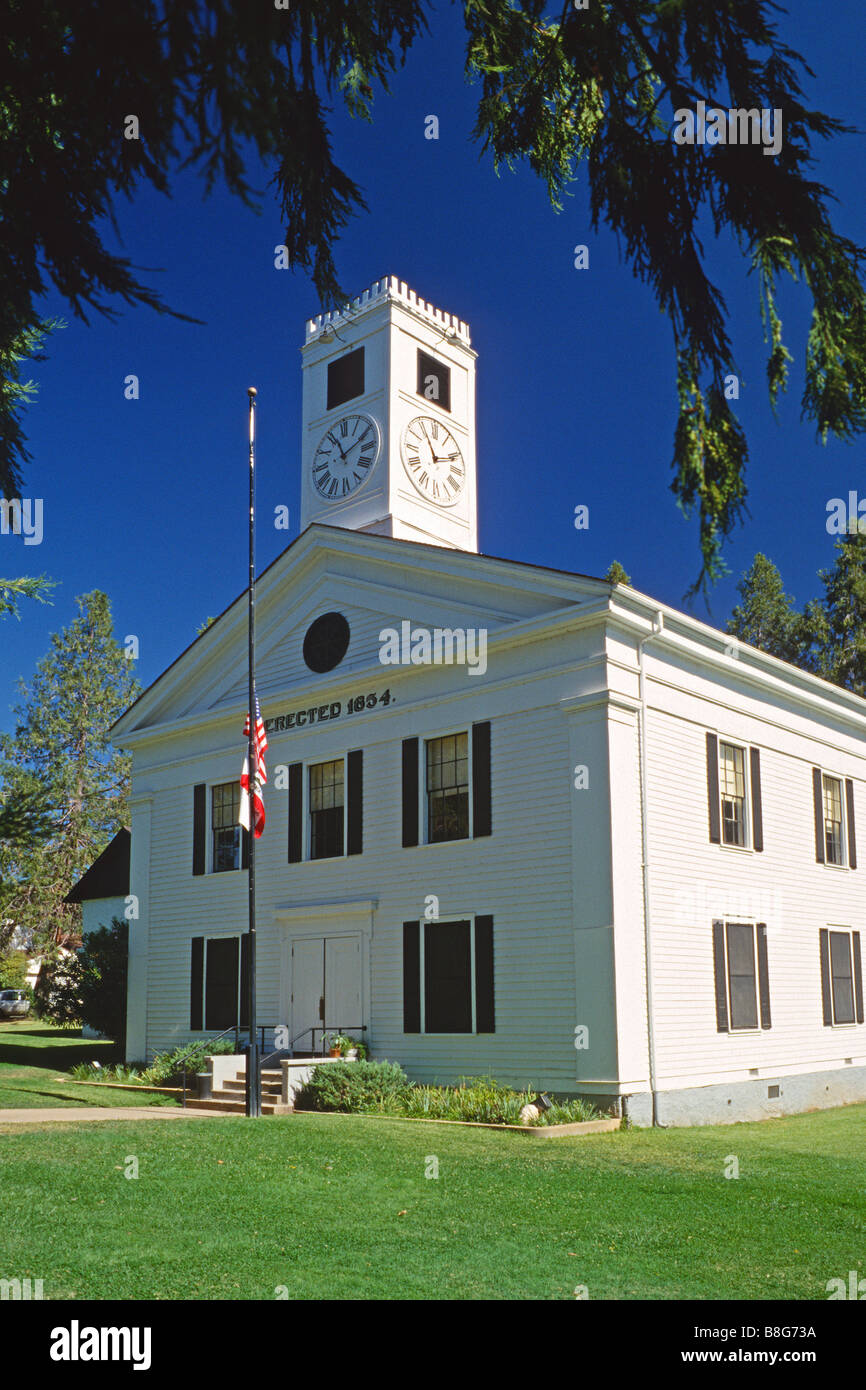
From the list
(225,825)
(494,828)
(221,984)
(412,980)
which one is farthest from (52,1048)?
(494,828)

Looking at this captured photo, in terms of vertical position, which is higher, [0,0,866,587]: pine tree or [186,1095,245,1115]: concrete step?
[0,0,866,587]: pine tree

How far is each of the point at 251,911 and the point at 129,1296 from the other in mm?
10179

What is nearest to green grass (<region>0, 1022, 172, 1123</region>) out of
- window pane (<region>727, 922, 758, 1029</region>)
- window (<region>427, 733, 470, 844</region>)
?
window (<region>427, 733, 470, 844</region>)

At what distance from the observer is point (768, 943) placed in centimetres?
2091

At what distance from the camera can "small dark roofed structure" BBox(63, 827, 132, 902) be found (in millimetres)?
40156

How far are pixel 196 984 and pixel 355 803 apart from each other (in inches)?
220

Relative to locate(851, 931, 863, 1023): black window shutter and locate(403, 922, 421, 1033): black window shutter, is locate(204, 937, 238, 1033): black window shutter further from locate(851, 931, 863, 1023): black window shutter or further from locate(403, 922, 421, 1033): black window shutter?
locate(851, 931, 863, 1023): black window shutter

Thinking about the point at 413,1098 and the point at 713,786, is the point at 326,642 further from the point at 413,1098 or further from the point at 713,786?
the point at 413,1098

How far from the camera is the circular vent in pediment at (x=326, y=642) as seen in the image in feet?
73.2

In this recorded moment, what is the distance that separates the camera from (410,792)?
66.3ft

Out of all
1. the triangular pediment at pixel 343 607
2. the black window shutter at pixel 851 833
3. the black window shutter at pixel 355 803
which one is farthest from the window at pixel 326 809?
the black window shutter at pixel 851 833

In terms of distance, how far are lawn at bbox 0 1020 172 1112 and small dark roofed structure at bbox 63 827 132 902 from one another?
15.1 feet

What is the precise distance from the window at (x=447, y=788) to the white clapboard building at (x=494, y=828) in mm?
47
